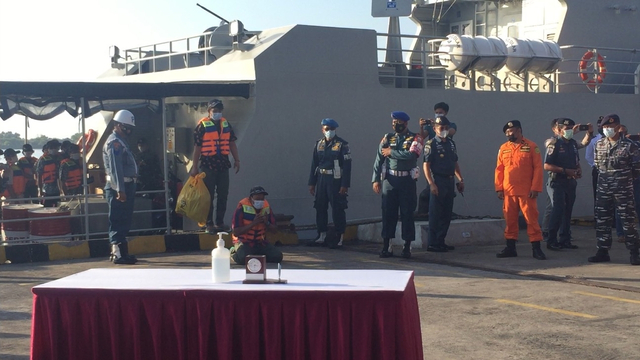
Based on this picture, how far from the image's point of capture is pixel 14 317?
762cm

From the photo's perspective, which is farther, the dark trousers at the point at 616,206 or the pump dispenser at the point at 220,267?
the dark trousers at the point at 616,206

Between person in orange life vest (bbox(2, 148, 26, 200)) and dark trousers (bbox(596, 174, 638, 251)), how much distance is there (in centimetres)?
1029

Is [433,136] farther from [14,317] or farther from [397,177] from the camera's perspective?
[14,317]

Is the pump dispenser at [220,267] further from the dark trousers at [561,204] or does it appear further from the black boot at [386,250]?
the dark trousers at [561,204]

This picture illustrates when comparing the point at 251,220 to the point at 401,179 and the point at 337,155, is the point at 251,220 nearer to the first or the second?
the point at 401,179

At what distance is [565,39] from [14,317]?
→ 12932 mm

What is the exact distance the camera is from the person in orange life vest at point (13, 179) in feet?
51.2

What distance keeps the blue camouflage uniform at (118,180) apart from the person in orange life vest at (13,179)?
565 cm

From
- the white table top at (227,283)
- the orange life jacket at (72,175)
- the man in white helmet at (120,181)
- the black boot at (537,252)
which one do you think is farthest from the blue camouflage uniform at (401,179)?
the white table top at (227,283)

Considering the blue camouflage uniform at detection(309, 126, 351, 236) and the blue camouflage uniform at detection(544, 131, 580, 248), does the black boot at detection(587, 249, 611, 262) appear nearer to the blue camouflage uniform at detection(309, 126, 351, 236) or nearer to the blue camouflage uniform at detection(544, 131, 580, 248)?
the blue camouflage uniform at detection(544, 131, 580, 248)

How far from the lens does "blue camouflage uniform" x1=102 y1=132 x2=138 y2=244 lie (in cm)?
1034

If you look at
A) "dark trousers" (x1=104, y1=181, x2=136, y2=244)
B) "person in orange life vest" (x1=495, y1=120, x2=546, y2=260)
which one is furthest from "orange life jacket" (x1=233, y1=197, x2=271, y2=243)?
"person in orange life vest" (x1=495, y1=120, x2=546, y2=260)

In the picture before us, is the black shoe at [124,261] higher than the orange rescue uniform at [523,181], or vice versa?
the orange rescue uniform at [523,181]

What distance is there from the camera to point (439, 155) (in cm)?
1162
